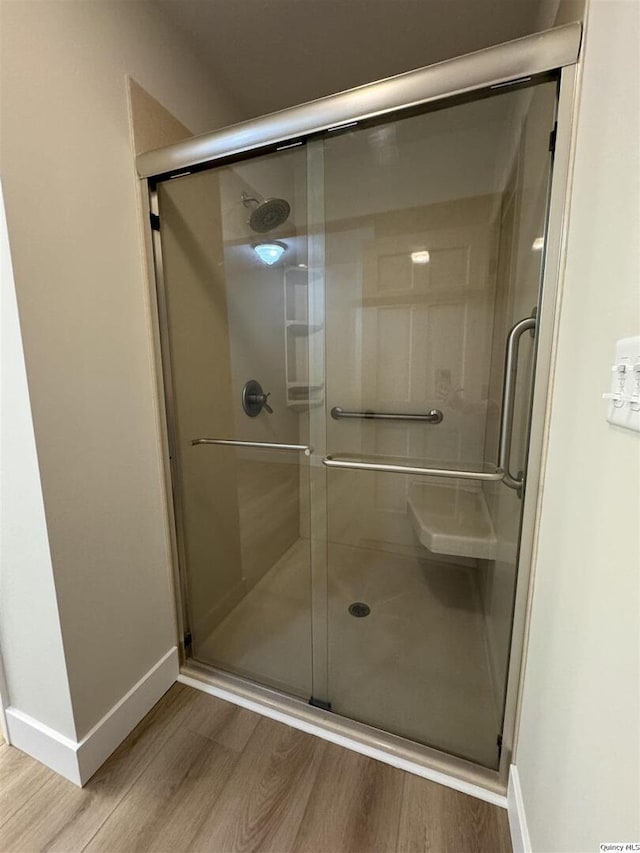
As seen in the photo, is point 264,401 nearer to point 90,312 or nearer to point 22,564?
point 90,312

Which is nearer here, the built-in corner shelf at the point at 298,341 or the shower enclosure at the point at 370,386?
the shower enclosure at the point at 370,386

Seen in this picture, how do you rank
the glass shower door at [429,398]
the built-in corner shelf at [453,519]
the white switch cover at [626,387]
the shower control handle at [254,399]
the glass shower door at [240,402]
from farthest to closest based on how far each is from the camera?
the shower control handle at [254,399] < the built-in corner shelf at [453,519] < the glass shower door at [240,402] < the glass shower door at [429,398] < the white switch cover at [626,387]

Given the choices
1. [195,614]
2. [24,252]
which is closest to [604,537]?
[24,252]

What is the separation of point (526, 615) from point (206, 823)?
1.09m

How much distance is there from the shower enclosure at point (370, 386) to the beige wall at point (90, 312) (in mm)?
142

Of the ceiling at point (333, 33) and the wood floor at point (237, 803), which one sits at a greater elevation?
the ceiling at point (333, 33)

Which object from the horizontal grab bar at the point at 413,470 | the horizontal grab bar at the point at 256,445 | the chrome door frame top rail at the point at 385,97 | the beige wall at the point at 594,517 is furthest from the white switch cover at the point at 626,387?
the horizontal grab bar at the point at 256,445

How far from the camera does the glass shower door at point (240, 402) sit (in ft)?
4.75

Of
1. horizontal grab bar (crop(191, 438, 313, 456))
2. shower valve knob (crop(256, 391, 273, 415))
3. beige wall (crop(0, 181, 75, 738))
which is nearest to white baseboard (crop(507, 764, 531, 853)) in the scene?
horizontal grab bar (crop(191, 438, 313, 456))

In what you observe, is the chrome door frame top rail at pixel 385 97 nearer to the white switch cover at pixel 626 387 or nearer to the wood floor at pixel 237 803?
the white switch cover at pixel 626 387

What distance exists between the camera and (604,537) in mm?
607

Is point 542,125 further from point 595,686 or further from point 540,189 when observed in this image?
point 595,686

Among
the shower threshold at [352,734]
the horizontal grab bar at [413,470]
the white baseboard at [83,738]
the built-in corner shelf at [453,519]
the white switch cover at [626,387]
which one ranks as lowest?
the shower threshold at [352,734]

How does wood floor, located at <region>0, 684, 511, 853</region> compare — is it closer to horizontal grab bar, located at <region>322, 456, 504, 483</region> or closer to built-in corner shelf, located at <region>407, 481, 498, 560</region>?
built-in corner shelf, located at <region>407, 481, 498, 560</region>
